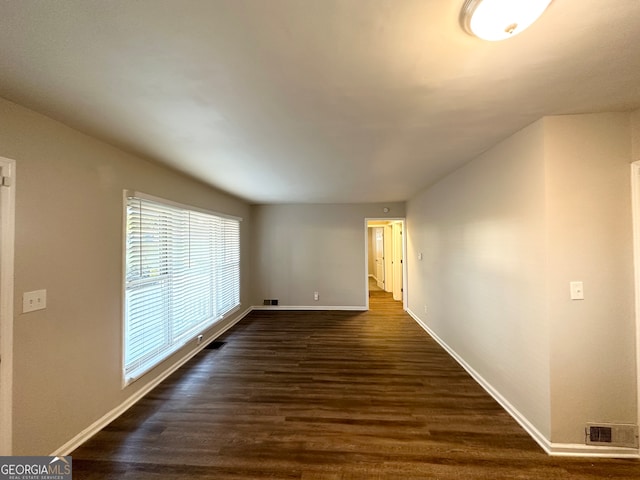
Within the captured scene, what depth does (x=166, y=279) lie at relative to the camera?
112 inches

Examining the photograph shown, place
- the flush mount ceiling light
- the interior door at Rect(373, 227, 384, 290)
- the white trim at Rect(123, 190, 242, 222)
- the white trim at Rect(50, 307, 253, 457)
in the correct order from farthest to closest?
the interior door at Rect(373, 227, 384, 290) → the white trim at Rect(123, 190, 242, 222) → the white trim at Rect(50, 307, 253, 457) → the flush mount ceiling light

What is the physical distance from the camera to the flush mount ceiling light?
0.89 meters

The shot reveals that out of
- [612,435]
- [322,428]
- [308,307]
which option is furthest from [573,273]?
[308,307]

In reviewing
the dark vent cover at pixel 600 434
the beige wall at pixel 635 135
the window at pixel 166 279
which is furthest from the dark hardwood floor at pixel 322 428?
the beige wall at pixel 635 135

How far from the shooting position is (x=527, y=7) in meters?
0.90

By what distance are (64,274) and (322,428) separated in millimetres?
2231

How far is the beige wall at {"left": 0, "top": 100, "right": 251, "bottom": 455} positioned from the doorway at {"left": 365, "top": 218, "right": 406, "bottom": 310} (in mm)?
4349

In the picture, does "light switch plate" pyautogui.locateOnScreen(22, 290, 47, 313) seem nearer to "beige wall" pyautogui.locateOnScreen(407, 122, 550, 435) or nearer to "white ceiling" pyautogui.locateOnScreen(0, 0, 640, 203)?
"white ceiling" pyautogui.locateOnScreen(0, 0, 640, 203)

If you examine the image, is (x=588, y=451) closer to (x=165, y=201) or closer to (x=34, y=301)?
(x=34, y=301)

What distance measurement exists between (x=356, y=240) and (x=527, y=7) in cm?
466

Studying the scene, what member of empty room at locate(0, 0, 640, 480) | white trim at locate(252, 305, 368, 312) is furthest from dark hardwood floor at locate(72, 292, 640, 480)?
white trim at locate(252, 305, 368, 312)

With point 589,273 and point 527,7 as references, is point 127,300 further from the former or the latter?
point 589,273

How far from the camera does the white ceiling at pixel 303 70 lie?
943mm

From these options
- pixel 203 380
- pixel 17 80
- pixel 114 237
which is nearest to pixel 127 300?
pixel 114 237
